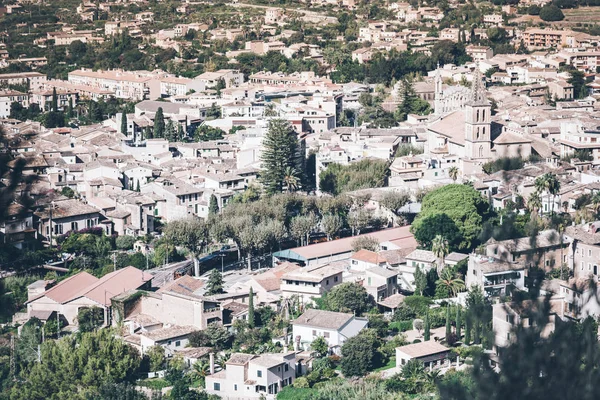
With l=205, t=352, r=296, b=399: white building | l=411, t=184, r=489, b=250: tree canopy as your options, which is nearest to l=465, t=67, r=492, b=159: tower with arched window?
l=411, t=184, r=489, b=250: tree canopy

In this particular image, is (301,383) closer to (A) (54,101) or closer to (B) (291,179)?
(B) (291,179)

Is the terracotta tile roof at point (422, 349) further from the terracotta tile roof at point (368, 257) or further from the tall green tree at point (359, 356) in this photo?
the terracotta tile roof at point (368, 257)

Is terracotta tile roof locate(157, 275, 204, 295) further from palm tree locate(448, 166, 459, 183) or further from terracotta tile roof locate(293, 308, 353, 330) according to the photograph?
palm tree locate(448, 166, 459, 183)

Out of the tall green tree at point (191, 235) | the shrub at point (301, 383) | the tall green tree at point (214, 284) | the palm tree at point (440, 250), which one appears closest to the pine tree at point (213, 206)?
the tall green tree at point (191, 235)

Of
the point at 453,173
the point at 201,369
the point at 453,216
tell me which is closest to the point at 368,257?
the point at 453,216

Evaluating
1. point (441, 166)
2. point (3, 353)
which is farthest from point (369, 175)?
point (3, 353)

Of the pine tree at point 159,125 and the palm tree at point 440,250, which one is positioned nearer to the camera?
the palm tree at point 440,250

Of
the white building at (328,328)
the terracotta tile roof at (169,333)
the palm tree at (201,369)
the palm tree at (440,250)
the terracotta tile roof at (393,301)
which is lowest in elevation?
the palm tree at (201,369)
